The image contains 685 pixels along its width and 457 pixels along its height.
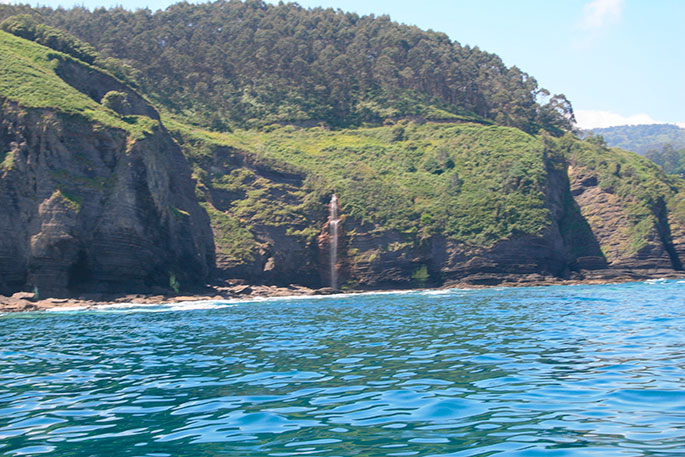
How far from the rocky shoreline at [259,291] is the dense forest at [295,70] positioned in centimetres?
4508

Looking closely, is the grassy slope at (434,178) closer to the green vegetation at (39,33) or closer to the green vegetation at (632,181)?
the green vegetation at (632,181)

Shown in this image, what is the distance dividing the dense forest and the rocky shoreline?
4508 centimetres

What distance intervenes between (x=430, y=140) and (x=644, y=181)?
33905 millimetres

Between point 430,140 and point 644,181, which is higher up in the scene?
point 430,140

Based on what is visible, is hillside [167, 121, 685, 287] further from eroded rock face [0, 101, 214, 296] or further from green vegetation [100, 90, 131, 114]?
eroded rock face [0, 101, 214, 296]

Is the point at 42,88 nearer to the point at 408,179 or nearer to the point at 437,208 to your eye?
the point at 437,208

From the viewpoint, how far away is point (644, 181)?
87.6 metres

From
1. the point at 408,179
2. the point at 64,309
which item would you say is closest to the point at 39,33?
the point at 64,309

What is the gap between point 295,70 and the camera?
116 metres

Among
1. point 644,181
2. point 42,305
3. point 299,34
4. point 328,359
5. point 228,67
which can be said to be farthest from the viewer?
point 299,34

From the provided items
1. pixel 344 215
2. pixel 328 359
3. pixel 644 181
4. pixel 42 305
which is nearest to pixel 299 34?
pixel 344 215

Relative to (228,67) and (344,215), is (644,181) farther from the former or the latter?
(228,67)

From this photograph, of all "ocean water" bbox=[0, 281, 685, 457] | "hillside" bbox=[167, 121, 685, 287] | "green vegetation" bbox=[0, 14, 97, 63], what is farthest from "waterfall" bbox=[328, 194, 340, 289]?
"ocean water" bbox=[0, 281, 685, 457]

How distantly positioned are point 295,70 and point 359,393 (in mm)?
111088
